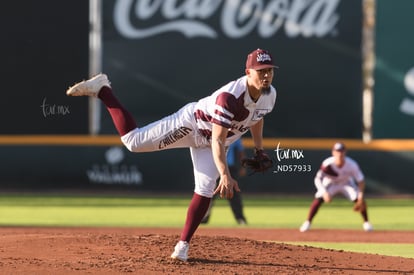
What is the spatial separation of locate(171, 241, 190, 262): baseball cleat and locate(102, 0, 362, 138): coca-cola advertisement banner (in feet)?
38.7

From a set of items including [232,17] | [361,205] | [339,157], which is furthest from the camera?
[232,17]

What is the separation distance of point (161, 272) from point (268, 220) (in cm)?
768

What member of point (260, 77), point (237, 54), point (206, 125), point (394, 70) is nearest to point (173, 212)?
point (237, 54)

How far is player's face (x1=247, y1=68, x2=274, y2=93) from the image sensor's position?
24.5ft

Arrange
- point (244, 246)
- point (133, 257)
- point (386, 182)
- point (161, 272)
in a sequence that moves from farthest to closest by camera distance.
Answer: point (386, 182) < point (244, 246) < point (133, 257) < point (161, 272)

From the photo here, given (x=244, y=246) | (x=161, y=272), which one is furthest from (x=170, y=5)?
(x=161, y=272)

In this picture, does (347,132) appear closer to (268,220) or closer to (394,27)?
(394,27)

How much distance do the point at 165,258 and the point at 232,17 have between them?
12383 millimetres

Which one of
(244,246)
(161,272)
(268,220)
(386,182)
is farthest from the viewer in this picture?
(386,182)

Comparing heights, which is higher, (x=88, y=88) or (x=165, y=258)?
(x=88, y=88)

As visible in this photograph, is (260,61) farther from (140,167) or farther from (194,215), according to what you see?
(140,167)

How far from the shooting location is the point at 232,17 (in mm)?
19656

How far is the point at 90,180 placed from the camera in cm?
1947

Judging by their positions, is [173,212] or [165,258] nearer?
[165,258]
